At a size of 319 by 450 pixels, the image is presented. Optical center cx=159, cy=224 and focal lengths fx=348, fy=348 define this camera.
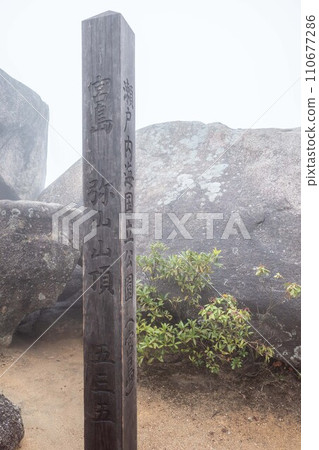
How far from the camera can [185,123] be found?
906 cm

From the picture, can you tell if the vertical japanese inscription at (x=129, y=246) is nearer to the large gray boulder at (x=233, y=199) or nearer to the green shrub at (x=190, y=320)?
the green shrub at (x=190, y=320)

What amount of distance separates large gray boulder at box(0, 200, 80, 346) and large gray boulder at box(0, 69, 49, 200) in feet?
10.7

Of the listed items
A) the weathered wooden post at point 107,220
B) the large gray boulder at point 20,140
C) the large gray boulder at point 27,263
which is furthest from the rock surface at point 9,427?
the large gray boulder at point 20,140

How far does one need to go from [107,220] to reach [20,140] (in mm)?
7294

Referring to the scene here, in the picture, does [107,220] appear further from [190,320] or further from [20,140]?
[20,140]

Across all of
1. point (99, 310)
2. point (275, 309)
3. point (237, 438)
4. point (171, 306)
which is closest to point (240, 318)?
point (275, 309)

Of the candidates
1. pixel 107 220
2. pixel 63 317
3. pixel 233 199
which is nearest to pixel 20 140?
pixel 63 317

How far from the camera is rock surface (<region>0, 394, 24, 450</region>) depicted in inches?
136

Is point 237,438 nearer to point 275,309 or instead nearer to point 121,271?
point 275,309

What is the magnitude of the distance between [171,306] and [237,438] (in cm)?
201

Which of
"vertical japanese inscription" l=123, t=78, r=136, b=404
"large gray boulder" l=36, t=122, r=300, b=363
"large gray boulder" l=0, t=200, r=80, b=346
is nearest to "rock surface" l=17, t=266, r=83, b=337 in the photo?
"large gray boulder" l=0, t=200, r=80, b=346

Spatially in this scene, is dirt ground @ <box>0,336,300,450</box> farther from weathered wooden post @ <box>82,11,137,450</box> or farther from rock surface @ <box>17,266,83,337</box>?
weathered wooden post @ <box>82,11,137,450</box>

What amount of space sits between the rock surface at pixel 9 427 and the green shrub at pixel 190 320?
5.57 ft

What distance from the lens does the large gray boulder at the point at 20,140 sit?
859 cm
